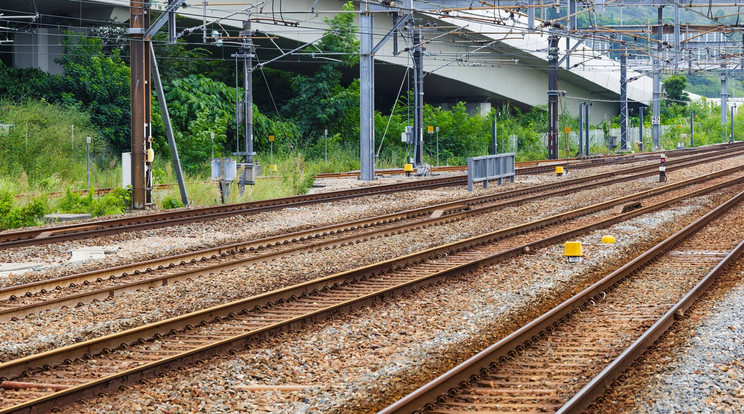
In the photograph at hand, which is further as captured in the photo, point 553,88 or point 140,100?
point 553,88

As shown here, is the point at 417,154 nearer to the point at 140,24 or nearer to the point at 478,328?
the point at 140,24

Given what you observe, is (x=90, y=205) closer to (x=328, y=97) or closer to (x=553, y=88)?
(x=328, y=97)

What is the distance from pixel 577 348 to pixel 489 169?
2251cm

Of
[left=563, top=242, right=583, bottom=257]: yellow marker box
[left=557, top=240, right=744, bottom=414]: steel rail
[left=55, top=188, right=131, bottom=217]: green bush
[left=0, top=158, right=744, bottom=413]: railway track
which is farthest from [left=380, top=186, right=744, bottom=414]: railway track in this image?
[left=55, top=188, right=131, bottom=217]: green bush

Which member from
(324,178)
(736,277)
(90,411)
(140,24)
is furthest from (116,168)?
(90,411)

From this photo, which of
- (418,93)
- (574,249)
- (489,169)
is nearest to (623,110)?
(418,93)

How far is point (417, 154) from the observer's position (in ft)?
129

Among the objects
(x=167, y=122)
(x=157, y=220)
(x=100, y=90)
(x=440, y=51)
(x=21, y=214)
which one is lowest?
(x=157, y=220)

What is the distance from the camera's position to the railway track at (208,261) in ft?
39.2

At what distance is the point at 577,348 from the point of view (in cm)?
951

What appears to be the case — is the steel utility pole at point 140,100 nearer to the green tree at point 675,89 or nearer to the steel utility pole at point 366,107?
the steel utility pole at point 366,107

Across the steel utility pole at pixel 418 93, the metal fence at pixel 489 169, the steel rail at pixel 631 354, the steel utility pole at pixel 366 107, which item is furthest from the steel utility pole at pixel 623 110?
the steel rail at pixel 631 354

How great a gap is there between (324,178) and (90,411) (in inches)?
1149

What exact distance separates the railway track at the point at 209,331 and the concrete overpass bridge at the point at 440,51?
19048mm
